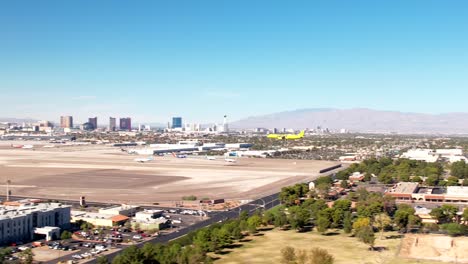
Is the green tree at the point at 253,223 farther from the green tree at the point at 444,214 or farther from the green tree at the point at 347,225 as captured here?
the green tree at the point at 444,214

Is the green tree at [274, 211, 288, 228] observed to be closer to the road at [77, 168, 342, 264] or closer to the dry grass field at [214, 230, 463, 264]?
the dry grass field at [214, 230, 463, 264]

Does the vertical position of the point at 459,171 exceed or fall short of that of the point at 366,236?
it exceeds it

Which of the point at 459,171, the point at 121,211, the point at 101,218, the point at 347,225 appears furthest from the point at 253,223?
the point at 459,171

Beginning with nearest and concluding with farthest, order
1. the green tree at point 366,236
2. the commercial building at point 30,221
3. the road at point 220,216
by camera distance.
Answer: the green tree at point 366,236 < the road at point 220,216 < the commercial building at point 30,221

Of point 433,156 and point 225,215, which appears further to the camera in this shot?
point 433,156

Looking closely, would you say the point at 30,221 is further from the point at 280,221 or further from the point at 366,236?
the point at 366,236

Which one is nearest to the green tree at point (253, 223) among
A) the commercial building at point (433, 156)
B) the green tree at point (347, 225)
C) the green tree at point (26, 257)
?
the green tree at point (347, 225)

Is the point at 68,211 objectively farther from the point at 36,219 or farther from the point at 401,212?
the point at 401,212
